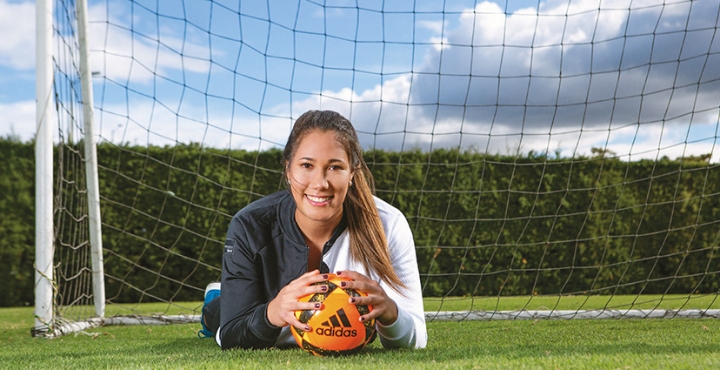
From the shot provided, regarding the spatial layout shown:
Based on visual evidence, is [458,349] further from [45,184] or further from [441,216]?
[441,216]

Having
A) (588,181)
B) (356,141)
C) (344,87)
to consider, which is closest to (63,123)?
(344,87)

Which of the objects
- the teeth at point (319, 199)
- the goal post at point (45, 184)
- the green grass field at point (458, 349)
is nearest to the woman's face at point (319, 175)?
the teeth at point (319, 199)

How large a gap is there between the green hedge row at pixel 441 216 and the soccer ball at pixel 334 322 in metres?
Answer: 4.88

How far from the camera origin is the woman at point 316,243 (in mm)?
2424

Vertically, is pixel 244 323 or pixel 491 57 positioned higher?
pixel 491 57

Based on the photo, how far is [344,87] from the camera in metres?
5.47

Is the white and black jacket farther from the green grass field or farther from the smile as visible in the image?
the smile

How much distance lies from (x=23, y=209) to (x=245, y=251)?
6114mm

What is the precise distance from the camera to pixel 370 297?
7.46 feet

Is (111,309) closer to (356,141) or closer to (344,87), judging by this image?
(344,87)

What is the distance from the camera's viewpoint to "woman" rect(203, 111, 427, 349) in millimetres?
2424

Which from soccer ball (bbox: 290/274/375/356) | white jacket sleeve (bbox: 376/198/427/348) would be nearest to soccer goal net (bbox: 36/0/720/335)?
white jacket sleeve (bbox: 376/198/427/348)

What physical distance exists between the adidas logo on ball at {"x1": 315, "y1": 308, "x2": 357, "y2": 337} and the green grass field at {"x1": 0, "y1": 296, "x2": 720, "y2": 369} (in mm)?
100

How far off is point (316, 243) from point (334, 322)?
0.49 m
